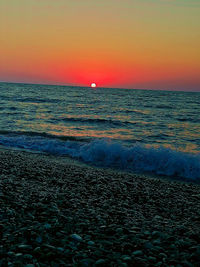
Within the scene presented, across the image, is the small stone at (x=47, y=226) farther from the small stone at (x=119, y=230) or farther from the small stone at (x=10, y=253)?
the small stone at (x=119, y=230)

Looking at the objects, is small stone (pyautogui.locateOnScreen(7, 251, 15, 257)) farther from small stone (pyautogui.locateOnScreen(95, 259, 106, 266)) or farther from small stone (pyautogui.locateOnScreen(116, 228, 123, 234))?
small stone (pyautogui.locateOnScreen(116, 228, 123, 234))

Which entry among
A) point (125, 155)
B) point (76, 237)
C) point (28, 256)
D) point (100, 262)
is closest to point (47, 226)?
point (76, 237)

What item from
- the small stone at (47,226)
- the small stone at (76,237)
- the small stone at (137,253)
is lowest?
the small stone at (137,253)

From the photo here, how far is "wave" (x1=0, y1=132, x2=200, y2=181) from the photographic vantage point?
9.99 metres

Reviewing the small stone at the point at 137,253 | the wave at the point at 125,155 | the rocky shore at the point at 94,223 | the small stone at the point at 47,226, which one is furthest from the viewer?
the wave at the point at 125,155

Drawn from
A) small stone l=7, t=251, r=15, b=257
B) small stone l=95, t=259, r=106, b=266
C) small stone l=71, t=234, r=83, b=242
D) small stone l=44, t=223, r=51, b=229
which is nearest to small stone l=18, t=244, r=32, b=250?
→ small stone l=7, t=251, r=15, b=257

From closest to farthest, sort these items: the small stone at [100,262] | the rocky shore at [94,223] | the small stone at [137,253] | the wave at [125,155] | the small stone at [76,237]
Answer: the small stone at [100,262] → the rocky shore at [94,223] → the small stone at [137,253] → the small stone at [76,237] → the wave at [125,155]

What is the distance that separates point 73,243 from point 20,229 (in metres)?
0.95

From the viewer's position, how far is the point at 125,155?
11336mm

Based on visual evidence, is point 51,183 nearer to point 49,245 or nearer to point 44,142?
point 49,245

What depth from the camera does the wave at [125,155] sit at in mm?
9992

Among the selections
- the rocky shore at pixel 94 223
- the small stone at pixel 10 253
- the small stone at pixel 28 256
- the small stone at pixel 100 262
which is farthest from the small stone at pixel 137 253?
the small stone at pixel 10 253

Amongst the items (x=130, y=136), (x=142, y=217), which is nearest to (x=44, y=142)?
(x=130, y=136)

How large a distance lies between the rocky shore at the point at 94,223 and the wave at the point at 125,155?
2781 millimetres
